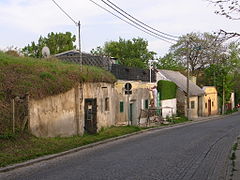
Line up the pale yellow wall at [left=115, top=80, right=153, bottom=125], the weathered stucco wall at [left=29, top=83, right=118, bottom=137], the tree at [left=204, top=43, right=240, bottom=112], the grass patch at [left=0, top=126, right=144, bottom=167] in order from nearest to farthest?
1. the grass patch at [left=0, top=126, right=144, bottom=167]
2. the weathered stucco wall at [left=29, top=83, right=118, bottom=137]
3. the pale yellow wall at [left=115, top=80, right=153, bottom=125]
4. the tree at [left=204, top=43, right=240, bottom=112]

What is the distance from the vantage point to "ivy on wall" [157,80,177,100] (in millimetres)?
37562

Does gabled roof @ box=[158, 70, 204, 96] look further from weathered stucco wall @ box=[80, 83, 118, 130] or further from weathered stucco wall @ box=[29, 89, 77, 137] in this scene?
weathered stucco wall @ box=[29, 89, 77, 137]

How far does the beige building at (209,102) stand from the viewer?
53.8 meters

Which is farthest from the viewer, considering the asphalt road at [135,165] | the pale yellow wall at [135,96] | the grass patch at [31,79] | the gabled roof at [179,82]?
the gabled roof at [179,82]

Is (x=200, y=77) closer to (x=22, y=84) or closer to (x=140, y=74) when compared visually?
(x=140, y=74)

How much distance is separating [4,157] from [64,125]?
5867 millimetres

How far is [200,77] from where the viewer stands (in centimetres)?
6875

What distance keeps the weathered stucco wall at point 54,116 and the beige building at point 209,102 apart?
37.3 meters

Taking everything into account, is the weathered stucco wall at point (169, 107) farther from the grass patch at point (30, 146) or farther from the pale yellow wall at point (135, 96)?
the grass patch at point (30, 146)

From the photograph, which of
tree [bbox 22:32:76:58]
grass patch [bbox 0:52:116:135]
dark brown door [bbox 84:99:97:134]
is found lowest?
dark brown door [bbox 84:99:97:134]

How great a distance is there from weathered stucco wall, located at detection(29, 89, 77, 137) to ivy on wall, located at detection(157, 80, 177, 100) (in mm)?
19666

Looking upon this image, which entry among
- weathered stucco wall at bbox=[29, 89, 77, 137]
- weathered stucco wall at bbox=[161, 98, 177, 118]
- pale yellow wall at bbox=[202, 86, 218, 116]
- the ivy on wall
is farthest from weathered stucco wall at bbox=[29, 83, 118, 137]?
pale yellow wall at bbox=[202, 86, 218, 116]

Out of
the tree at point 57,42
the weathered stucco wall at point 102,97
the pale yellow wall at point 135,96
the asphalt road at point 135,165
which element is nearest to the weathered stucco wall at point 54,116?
the weathered stucco wall at point 102,97

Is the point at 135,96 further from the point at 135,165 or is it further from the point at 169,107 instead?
the point at 135,165
